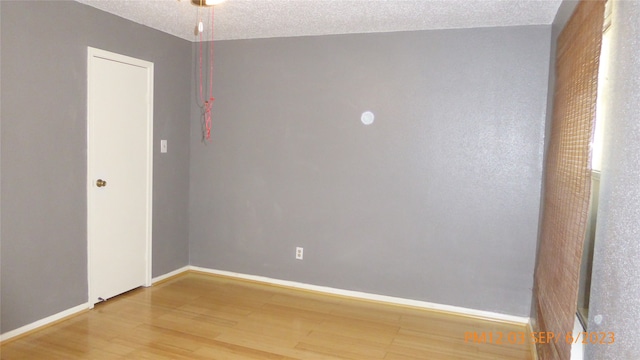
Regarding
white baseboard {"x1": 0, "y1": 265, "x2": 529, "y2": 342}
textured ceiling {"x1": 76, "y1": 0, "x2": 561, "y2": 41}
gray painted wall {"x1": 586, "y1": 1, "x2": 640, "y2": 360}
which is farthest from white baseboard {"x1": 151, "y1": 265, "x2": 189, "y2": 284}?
gray painted wall {"x1": 586, "y1": 1, "x2": 640, "y2": 360}

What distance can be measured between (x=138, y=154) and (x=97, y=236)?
766mm

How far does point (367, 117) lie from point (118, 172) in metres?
2.09

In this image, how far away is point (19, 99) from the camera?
2.78 m

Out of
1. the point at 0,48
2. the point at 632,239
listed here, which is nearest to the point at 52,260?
the point at 0,48

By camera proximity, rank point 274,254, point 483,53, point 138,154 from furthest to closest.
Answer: point 274,254 < point 138,154 < point 483,53

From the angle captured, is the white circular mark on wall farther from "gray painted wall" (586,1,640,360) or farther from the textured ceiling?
"gray painted wall" (586,1,640,360)

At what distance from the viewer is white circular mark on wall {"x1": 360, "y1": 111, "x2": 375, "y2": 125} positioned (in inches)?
145

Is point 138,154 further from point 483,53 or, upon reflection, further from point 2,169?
point 483,53

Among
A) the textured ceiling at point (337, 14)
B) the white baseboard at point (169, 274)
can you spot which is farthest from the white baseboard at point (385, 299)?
the textured ceiling at point (337, 14)

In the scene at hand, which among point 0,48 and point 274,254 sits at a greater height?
point 0,48

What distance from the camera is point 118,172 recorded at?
3564mm

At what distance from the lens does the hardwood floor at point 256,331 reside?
2.78 m

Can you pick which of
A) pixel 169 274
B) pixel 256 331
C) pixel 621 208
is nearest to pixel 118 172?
pixel 169 274

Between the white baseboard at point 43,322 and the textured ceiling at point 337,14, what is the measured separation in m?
2.23
